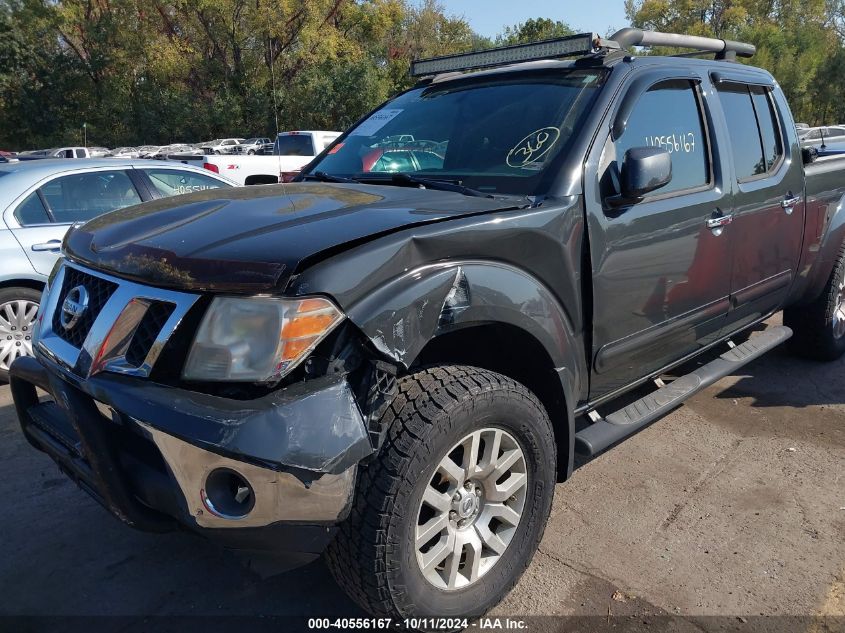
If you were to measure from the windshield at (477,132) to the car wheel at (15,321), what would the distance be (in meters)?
2.84

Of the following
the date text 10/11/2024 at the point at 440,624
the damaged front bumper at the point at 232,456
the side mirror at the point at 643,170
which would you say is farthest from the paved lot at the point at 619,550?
the side mirror at the point at 643,170

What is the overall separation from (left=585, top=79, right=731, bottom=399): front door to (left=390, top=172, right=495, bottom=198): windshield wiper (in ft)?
1.43

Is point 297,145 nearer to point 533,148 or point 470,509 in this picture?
point 533,148

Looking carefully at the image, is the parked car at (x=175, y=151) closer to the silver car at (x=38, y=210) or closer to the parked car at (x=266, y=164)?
the parked car at (x=266, y=164)

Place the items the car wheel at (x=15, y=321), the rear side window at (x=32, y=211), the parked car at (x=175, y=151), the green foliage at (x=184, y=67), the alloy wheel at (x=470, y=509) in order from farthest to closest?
the green foliage at (x=184, y=67)
the parked car at (x=175, y=151)
the rear side window at (x=32, y=211)
the car wheel at (x=15, y=321)
the alloy wheel at (x=470, y=509)

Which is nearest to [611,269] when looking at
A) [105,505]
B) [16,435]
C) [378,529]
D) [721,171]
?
[721,171]

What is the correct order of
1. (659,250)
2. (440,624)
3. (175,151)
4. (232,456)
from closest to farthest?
(232,456) → (440,624) → (659,250) → (175,151)

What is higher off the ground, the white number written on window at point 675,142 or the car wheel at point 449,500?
the white number written on window at point 675,142

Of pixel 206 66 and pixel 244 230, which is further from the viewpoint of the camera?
pixel 206 66

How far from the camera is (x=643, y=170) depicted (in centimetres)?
271

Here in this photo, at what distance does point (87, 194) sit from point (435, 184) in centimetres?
389

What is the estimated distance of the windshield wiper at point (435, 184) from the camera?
274 cm

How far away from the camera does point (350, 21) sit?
→ 36.0m

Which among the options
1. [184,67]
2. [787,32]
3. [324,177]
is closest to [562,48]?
[324,177]
